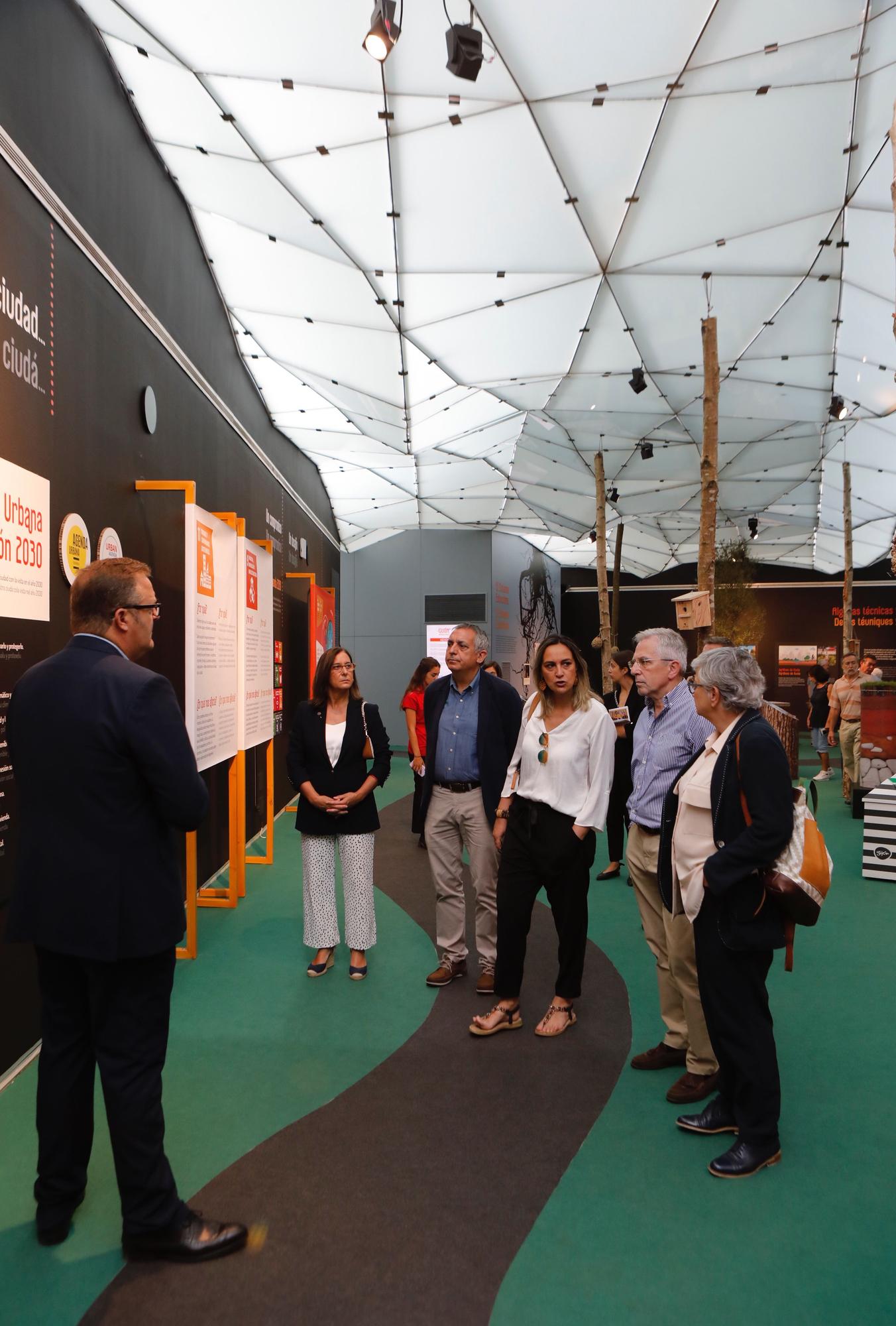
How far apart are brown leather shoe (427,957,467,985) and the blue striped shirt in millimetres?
1310

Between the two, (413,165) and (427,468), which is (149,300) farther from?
(427,468)

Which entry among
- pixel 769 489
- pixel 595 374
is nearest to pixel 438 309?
pixel 595 374

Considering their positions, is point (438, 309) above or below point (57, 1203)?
above

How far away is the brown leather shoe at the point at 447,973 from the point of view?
4.00 m

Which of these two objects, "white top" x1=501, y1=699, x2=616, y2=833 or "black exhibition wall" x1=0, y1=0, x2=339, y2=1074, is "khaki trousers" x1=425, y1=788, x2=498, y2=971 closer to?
"white top" x1=501, y1=699, x2=616, y2=833

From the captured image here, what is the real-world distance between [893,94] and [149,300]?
5028 millimetres

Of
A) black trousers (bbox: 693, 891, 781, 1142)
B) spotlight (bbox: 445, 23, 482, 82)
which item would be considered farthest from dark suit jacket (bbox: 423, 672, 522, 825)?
spotlight (bbox: 445, 23, 482, 82)

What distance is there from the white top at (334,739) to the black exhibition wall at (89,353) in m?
1.31

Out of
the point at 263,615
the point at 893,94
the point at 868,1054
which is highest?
the point at 893,94

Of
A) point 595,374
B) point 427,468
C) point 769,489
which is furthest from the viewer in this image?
point 769,489

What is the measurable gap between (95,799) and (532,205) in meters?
Result: 5.81

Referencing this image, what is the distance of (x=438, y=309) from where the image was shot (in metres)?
7.66

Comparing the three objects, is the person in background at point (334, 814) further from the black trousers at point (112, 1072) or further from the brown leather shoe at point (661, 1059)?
the black trousers at point (112, 1072)

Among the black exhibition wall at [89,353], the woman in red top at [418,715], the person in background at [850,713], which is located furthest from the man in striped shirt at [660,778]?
the person in background at [850,713]
